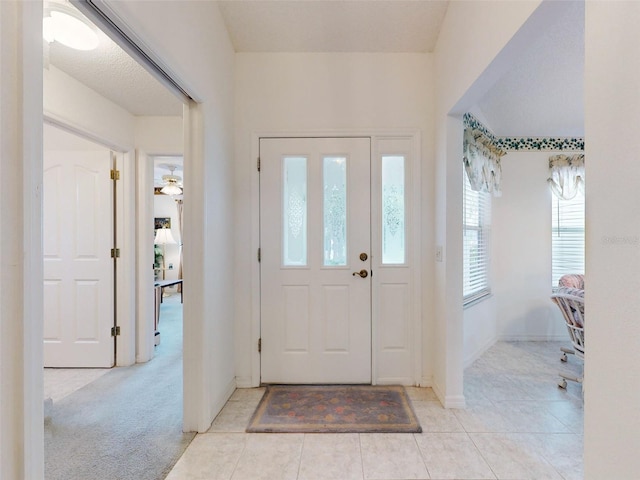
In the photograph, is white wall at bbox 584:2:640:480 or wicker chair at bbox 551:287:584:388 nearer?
white wall at bbox 584:2:640:480

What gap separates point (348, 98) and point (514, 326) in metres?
3.30

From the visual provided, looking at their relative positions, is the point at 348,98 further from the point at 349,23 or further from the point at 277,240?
the point at 277,240

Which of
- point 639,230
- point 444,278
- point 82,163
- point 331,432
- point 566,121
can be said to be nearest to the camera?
point 639,230

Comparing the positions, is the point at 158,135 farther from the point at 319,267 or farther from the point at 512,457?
the point at 512,457

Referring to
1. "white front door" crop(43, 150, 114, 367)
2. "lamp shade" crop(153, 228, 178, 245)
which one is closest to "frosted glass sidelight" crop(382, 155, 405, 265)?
"white front door" crop(43, 150, 114, 367)

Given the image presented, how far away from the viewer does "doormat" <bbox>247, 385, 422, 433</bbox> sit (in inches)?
79.4

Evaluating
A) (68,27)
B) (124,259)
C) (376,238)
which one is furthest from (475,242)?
(68,27)

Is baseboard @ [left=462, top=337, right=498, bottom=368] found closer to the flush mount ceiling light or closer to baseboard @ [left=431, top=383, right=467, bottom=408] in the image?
baseboard @ [left=431, top=383, right=467, bottom=408]

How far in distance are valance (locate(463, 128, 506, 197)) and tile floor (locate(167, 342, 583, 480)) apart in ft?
6.23

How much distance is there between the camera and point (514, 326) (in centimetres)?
378

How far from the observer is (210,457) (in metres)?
1.77

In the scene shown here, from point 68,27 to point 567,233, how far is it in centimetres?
502

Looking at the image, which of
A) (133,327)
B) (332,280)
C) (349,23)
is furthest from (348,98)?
(133,327)

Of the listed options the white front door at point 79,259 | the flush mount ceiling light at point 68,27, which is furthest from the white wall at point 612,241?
the white front door at point 79,259
